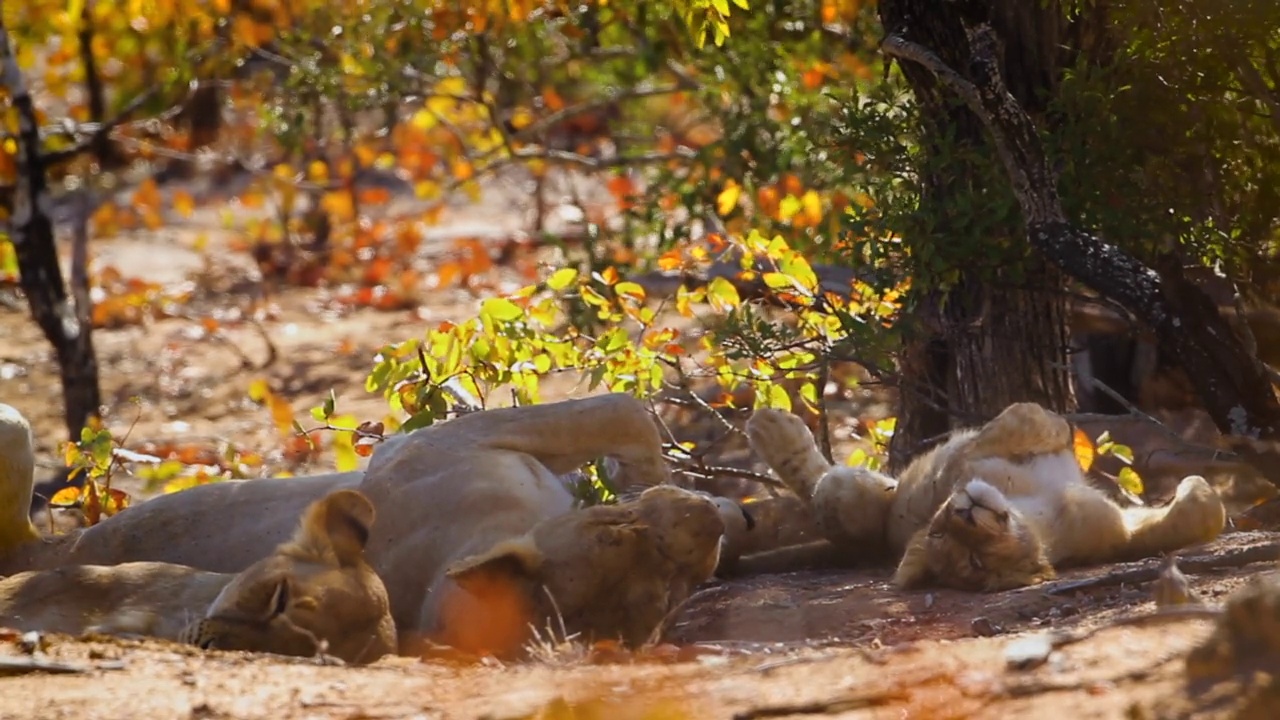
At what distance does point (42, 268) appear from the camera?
9.20 metres

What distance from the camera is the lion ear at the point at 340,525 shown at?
4.17 m

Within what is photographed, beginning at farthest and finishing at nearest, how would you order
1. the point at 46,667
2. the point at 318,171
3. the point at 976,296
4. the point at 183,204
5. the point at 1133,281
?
the point at 183,204, the point at 318,171, the point at 976,296, the point at 1133,281, the point at 46,667

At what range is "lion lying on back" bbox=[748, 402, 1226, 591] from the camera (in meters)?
4.53

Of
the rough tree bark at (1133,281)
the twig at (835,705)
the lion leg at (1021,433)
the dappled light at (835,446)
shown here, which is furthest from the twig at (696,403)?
the twig at (835,705)

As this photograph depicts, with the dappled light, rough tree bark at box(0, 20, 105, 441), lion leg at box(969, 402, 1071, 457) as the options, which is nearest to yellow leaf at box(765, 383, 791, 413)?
the dappled light

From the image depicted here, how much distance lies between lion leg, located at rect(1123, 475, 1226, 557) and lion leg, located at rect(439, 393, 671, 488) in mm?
1370

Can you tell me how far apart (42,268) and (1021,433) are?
6.07m

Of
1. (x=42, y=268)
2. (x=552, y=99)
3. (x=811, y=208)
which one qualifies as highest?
(x=552, y=99)

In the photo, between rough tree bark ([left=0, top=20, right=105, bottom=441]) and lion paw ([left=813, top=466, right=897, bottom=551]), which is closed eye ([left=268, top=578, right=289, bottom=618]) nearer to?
lion paw ([left=813, top=466, right=897, bottom=551])

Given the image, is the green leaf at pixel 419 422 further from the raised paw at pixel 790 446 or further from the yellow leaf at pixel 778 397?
the yellow leaf at pixel 778 397

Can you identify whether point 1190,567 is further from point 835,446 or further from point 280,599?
point 835,446

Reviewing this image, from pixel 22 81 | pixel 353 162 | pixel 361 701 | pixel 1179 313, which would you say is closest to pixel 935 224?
pixel 1179 313

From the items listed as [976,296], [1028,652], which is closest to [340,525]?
[1028,652]

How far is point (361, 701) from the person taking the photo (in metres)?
3.39
